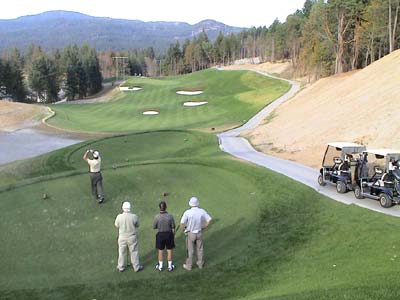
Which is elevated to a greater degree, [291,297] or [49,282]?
[291,297]

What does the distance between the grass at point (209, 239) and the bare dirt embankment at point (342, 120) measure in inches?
344

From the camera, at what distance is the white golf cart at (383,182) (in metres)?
15.8

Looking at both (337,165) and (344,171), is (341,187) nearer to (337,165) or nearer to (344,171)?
(344,171)

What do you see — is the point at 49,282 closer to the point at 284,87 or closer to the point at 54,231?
the point at 54,231

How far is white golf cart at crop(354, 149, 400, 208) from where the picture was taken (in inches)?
622

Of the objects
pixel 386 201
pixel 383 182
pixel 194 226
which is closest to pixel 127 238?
pixel 194 226

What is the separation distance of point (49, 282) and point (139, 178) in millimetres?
8701

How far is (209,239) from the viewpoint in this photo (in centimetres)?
1376

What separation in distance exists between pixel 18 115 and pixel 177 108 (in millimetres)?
22253

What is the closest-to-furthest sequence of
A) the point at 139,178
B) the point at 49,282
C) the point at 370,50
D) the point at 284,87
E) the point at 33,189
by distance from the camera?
the point at 49,282, the point at 33,189, the point at 139,178, the point at 370,50, the point at 284,87

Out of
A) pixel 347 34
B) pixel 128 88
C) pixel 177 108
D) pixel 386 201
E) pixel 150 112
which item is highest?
pixel 347 34

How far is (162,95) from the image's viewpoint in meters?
91.7

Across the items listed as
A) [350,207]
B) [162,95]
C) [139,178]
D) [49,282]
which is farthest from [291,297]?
[162,95]

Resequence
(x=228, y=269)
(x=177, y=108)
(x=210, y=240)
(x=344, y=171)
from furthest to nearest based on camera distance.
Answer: (x=177, y=108) < (x=344, y=171) < (x=210, y=240) < (x=228, y=269)
